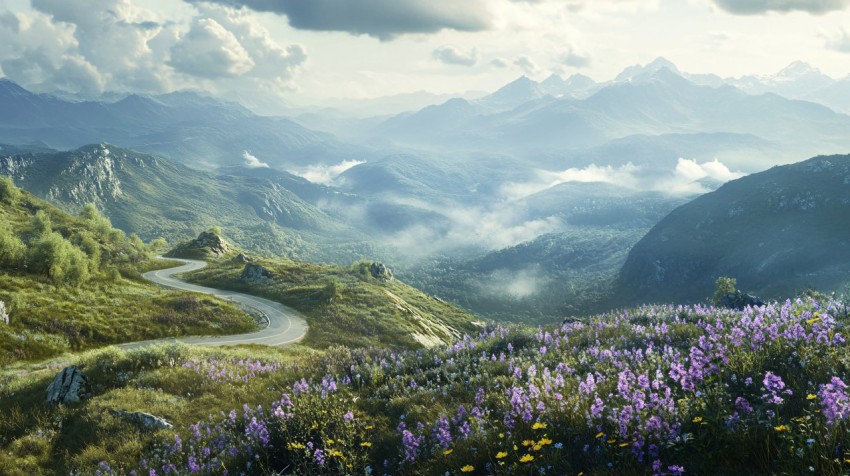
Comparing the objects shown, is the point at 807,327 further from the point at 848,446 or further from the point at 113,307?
the point at 113,307

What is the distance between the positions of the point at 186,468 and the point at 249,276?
99.1m

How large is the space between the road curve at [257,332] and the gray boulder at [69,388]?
20.2 meters

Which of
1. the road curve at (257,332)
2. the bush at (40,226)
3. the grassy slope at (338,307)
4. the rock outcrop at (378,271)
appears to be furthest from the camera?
the rock outcrop at (378,271)

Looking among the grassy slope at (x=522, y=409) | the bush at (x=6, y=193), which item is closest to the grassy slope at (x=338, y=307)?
the grassy slope at (x=522, y=409)

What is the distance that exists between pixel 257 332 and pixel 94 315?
18.5m

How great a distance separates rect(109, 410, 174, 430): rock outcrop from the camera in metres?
11.8

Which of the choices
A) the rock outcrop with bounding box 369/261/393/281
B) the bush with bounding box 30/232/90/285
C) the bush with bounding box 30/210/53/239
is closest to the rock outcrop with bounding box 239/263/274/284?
the bush with bounding box 30/232/90/285

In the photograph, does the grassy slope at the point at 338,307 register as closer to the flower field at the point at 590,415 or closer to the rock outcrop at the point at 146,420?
the rock outcrop at the point at 146,420

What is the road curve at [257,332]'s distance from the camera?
53.3 meters

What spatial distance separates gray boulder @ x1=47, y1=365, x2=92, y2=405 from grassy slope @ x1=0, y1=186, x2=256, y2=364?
2760 cm

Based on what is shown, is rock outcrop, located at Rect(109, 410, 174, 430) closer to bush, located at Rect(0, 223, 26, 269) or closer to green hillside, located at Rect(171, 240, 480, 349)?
green hillside, located at Rect(171, 240, 480, 349)

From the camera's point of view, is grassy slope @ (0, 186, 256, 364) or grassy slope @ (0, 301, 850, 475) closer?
grassy slope @ (0, 301, 850, 475)

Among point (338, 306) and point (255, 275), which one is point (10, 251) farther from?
point (338, 306)

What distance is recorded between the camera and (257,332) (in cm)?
6247
